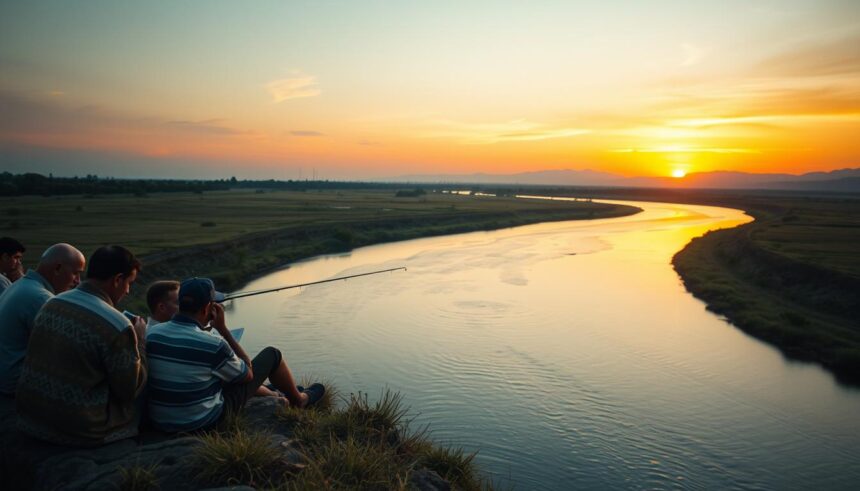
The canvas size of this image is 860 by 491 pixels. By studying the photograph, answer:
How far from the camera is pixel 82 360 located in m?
4.30

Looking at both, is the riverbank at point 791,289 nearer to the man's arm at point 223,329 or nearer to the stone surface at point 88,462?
the man's arm at point 223,329

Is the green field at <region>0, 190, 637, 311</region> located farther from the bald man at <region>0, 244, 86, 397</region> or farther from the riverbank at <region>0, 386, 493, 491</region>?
the riverbank at <region>0, 386, 493, 491</region>

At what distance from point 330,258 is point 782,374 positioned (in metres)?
23.2

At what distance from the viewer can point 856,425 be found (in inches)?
439

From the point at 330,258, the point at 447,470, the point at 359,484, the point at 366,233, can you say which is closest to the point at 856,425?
the point at 447,470

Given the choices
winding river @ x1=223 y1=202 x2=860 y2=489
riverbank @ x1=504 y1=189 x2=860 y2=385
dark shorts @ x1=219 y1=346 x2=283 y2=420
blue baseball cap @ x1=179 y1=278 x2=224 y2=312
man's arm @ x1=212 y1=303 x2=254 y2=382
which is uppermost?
blue baseball cap @ x1=179 y1=278 x2=224 y2=312

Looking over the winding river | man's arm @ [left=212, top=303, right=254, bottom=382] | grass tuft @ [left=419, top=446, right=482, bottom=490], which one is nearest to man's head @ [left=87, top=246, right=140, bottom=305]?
man's arm @ [left=212, top=303, right=254, bottom=382]

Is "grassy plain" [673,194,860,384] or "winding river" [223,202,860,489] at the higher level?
"grassy plain" [673,194,860,384]

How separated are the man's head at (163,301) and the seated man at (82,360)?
2.69 ft

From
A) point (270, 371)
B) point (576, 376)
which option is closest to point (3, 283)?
A: point (270, 371)

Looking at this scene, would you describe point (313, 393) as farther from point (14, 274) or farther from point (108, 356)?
point (14, 274)

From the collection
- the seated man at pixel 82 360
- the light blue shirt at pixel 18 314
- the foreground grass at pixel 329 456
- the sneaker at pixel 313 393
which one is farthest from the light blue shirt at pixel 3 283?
the sneaker at pixel 313 393

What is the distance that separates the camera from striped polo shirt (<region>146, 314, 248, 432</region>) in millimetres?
4891

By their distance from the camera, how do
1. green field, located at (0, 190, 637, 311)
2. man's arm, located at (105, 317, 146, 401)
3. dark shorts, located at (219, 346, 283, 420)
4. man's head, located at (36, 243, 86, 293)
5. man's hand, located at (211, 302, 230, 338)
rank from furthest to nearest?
green field, located at (0, 190, 637, 311), dark shorts, located at (219, 346, 283, 420), man's hand, located at (211, 302, 230, 338), man's head, located at (36, 243, 86, 293), man's arm, located at (105, 317, 146, 401)
